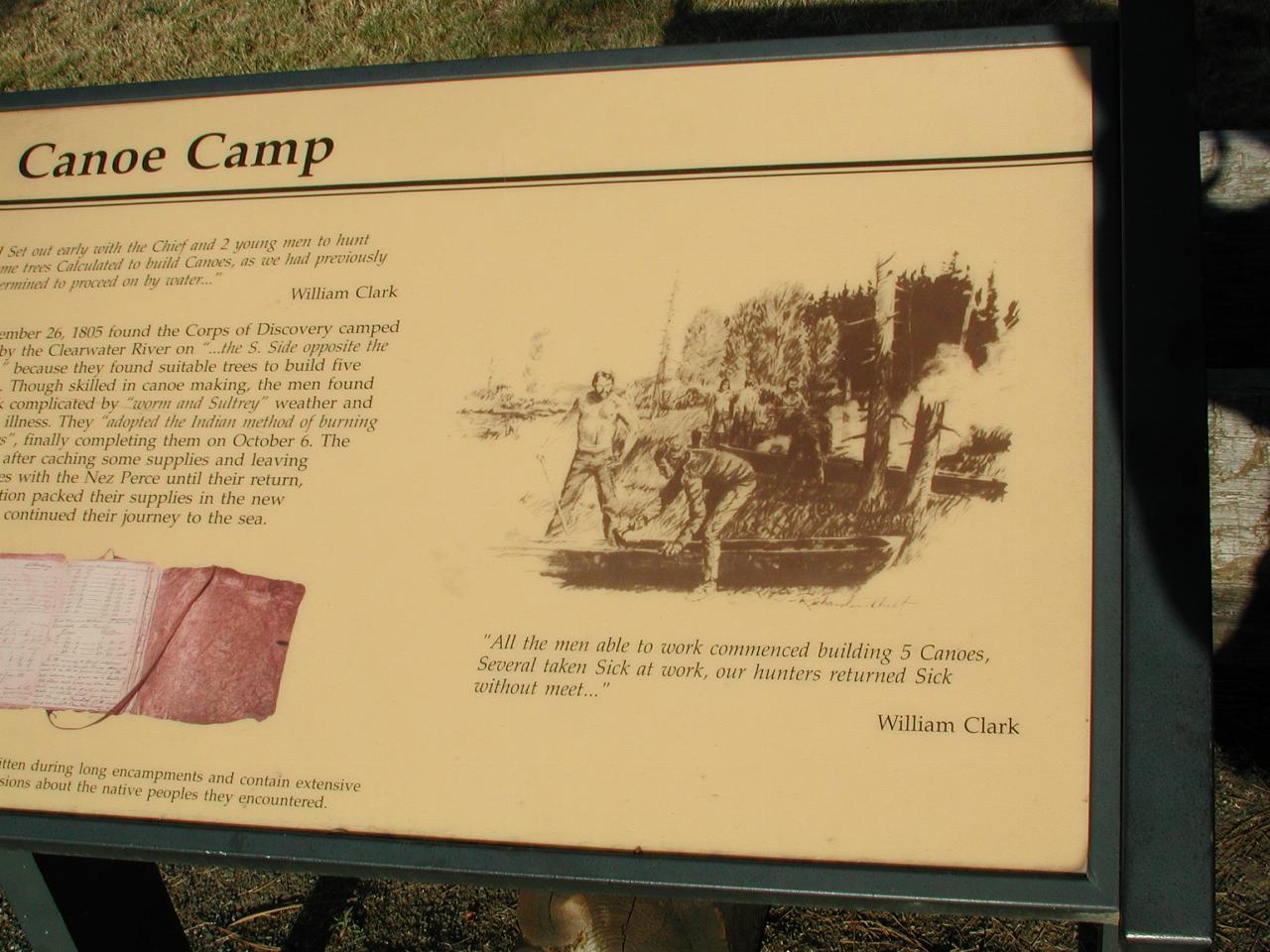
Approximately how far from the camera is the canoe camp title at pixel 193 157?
5.51ft

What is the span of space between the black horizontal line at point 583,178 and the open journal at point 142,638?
2.05 ft

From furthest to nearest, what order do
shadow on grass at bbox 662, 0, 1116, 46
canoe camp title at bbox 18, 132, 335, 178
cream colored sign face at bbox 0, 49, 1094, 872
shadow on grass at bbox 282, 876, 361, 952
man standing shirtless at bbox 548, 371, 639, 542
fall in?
shadow on grass at bbox 662, 0, 1116, 46
shadow on grass at bbox 282, 876, 361, 952
canoe camp title at bbox 18, 132, 335, 178
man standing shirtless at bbox 548, 371, 639, 542
cream colored sign face at bbox 0, 49, 1094, 872

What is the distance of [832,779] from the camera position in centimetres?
126

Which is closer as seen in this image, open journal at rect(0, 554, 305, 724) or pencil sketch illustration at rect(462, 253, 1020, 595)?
pencil sketch illustration at rect(462, 253, 1020, 595)

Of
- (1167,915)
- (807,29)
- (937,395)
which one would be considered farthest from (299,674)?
(807,29)

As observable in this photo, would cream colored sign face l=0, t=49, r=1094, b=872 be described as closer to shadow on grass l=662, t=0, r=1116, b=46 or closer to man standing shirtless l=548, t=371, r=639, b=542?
man standing shirtless l=548, t=371, r=639, b=542

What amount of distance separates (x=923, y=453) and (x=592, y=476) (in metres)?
0.45

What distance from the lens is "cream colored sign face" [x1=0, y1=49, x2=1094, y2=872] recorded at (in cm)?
128

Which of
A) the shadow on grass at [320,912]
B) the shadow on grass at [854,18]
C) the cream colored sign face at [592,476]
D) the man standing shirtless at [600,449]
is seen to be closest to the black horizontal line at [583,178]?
the cream colored sign face at [592,476]

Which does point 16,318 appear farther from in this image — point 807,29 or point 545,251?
point 807,29

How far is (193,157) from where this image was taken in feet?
5.66

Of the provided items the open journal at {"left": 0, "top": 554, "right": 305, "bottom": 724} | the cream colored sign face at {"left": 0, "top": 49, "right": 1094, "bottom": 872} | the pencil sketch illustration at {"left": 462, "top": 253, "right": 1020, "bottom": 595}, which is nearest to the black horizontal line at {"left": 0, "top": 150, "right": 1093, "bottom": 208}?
the cream colored sign face at {"left": 0, "top": 49, "right": 1094, "bottom": 872}

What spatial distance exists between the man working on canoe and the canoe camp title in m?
0.80

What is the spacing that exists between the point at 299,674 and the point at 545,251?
0.71 m
